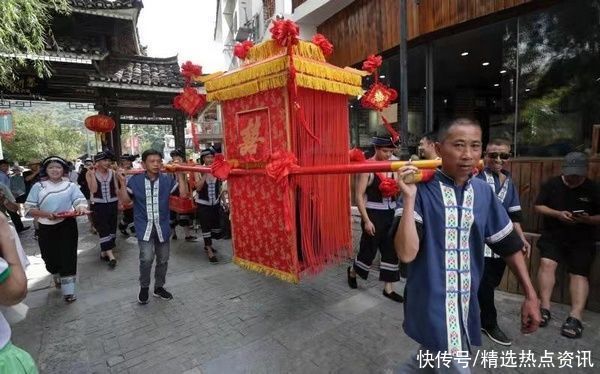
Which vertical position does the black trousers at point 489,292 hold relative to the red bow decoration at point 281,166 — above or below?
below

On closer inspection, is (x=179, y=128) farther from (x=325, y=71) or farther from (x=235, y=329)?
(x=325, y=71)

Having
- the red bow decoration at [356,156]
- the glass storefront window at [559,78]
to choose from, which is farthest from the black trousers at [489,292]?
the glass storefront window at [559,78]

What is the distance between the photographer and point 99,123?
8742 mm

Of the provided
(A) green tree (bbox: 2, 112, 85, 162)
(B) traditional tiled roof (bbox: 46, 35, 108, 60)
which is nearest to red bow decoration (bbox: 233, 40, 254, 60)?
(B) traditional tiled roof (bbox: 46, 35, 108, 60)

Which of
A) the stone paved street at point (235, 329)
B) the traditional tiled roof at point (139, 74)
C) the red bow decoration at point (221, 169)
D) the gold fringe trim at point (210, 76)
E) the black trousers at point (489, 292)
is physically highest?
the traditional tiled roof at point (139, 74)

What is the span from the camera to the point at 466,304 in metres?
1.71

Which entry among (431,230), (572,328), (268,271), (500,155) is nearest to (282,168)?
(268,271)

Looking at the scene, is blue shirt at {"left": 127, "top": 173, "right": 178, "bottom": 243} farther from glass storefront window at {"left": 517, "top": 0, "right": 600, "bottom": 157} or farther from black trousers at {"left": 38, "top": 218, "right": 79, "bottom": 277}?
glass storefront window at {"left": 517, "top": 0, "right": 600, "bottom": 157}

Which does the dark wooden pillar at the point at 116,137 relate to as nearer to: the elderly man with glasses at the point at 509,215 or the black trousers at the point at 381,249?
the black trousers at the point at 381,249

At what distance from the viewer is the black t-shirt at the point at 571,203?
3.15m

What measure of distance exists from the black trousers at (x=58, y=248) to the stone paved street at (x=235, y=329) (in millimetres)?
405

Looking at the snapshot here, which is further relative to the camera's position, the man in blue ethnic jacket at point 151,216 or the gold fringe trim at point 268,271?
the man in blue ethnic jacket at point 151,216

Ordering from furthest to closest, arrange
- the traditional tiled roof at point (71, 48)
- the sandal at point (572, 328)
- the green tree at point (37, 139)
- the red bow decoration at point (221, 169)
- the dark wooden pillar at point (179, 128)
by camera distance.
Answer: the green tree at point (37, 139), the dark wooden pillar at point (179, 128), the traditional tiled roof at point (71, 48), the red bow decoration at point (221, 169), the sandal at point (572, 328)

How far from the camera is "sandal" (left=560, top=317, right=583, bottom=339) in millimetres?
2920
